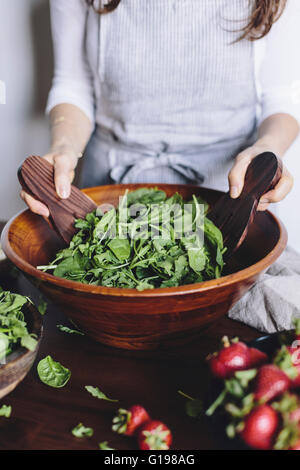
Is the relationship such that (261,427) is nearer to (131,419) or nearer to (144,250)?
(131,419)

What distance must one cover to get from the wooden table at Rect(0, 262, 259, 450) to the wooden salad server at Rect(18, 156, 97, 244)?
9.0 inches

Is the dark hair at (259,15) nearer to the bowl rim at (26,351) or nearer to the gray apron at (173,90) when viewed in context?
the gray apron at (173,90)

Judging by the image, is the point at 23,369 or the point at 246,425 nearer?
the point at 246,425

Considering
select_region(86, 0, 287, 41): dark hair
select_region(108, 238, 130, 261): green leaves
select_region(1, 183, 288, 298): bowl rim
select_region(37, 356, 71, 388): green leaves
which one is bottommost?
select_region(37, 356, 71, 388): green leaves

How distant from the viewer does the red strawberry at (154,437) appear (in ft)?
1.95

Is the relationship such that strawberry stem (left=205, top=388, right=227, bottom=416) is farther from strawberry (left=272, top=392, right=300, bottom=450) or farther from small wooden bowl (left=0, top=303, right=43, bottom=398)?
small wooden bowl (left=0, top=303, right=43, bottom=398)

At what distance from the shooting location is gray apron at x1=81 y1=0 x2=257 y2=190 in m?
1.25

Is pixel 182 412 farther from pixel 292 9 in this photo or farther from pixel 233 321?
pixel 292 9

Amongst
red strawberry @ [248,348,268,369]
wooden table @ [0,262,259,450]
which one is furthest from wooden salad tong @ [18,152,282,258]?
red strawberry @ [248,348,268,369]

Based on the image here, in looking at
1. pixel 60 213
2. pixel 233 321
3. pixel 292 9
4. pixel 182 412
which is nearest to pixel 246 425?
pixel 182 412

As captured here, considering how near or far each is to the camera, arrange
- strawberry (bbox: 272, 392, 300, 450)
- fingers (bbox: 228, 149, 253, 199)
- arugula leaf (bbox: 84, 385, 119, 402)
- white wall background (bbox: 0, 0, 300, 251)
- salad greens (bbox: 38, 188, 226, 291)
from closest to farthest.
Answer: strawberry (bbox: 272, 392, 300, 450)
arugula leaf (bbox: 84, 385, 119, 402)
salad greens (bbox: 38, 188, 226, 291)
fingers (bbox: 228, 149, 253, 199)
white wall background (bbox: 0, 0, 300, 251)

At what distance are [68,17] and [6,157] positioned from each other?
0.95 metres

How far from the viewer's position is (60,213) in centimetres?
100

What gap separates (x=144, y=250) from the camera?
0.87m
